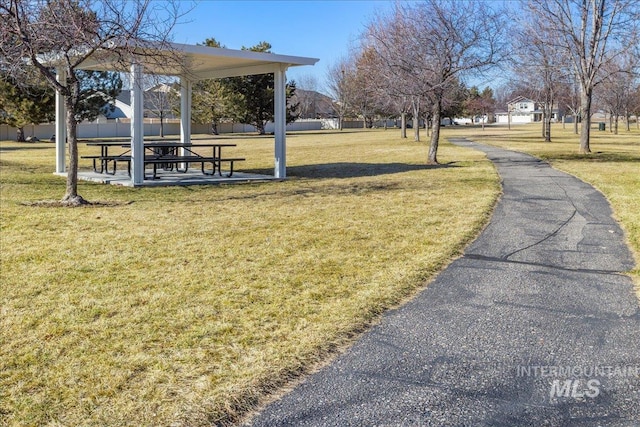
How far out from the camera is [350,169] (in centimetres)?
1778

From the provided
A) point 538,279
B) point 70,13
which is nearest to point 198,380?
point 538,279

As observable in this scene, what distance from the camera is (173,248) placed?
274 inches

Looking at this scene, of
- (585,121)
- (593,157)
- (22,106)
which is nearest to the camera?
(593,157)

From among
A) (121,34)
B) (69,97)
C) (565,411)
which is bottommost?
(565,411)

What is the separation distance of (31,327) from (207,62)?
1156 centimetres

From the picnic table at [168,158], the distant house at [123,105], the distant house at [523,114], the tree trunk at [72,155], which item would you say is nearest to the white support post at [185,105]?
the picnic table at [168,158]

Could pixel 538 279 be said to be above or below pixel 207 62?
below

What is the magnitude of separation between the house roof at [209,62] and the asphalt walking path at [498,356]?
744 cm

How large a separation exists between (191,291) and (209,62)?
1079 centimetres

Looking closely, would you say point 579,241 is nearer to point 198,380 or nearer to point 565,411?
point 565,411

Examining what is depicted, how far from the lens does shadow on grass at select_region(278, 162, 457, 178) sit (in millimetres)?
16156

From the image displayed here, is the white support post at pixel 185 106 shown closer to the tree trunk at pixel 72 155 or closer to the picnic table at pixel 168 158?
the picnic table at pixel 168 158

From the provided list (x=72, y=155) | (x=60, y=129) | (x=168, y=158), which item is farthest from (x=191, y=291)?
(x=60, y=129)

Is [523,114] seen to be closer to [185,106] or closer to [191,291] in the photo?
[185,106]
